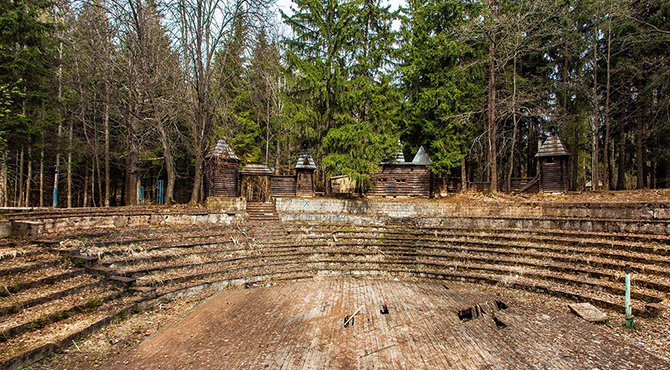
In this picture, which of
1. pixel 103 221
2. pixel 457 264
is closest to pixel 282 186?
pixel 103 221

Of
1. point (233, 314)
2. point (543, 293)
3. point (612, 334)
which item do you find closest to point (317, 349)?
point (233, 314)

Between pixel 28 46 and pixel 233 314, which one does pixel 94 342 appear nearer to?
pixel 233 314

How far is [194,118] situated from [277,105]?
1143cm

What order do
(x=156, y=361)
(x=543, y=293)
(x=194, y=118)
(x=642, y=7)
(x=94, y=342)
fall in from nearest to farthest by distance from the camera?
(x=156, y=361)
(x=94, y=342)
(x=543, y=293)
(x=194, y=118)
(x=642, y=7)

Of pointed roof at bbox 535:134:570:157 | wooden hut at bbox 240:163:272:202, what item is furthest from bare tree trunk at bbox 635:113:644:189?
wooden hut at bbox 240:163:272:202

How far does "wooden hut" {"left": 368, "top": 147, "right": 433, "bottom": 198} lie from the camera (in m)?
20.7

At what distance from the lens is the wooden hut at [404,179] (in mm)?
20656

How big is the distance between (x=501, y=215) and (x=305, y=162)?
38.9ft

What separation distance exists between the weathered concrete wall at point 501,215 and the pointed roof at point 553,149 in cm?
767

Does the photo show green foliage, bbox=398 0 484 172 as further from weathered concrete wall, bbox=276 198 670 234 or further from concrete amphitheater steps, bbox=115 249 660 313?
concrete amphitheater steps, bbox=115 249 660 313

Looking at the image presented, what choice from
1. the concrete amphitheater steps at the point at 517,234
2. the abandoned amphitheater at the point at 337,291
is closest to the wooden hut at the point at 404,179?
the abandoned amphitheater at the point at 337,291

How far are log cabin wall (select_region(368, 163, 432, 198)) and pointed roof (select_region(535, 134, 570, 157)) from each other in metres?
6.95

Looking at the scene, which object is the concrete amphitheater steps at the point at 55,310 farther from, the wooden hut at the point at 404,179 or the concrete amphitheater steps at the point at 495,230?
the wooden hut at the point at 404,179

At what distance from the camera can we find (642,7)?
1725 cm
